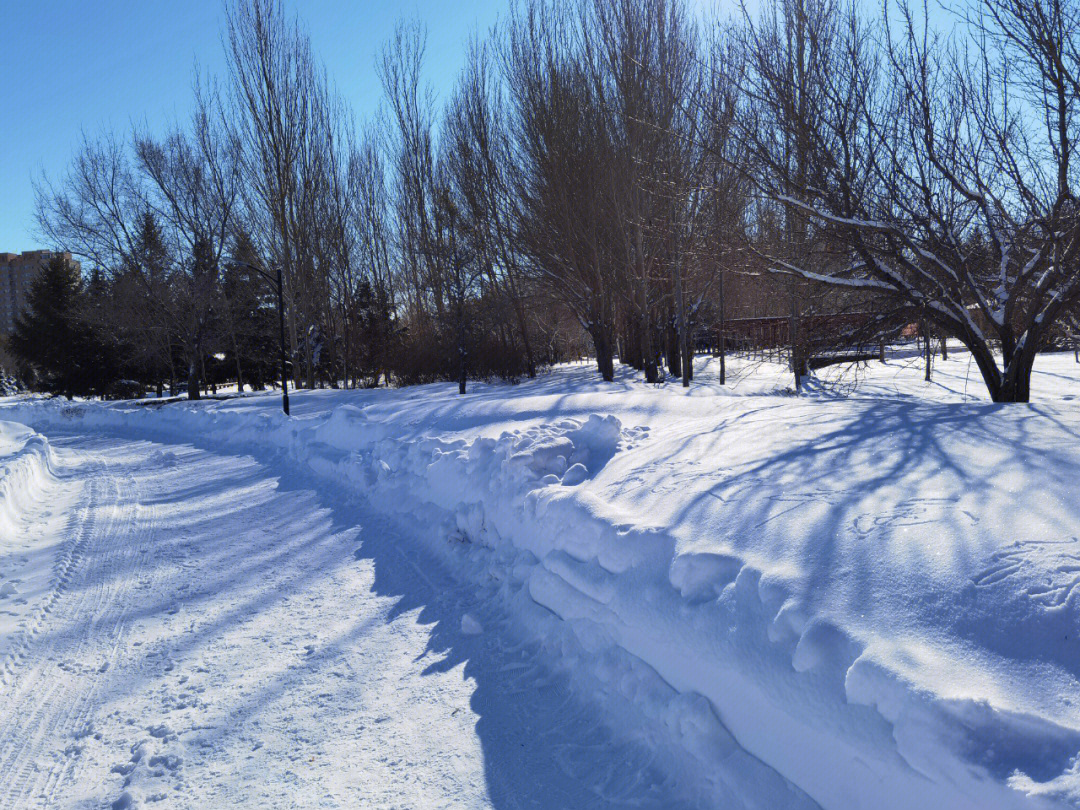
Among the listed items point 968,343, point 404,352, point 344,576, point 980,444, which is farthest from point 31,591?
point 404,352

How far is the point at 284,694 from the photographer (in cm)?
372

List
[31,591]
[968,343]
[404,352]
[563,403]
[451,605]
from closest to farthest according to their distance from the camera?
[451,605] < [31,591] < [968,343] < [563,403] < [404,352]

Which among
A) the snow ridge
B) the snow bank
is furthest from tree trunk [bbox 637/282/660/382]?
the snow bank

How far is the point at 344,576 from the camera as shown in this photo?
5.59m

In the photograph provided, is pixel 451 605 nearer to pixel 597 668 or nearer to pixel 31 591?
pixel 597 668

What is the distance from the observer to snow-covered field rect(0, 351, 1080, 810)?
7.96 feet

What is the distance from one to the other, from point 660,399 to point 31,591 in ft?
22.7

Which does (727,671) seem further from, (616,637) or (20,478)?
(20,478)

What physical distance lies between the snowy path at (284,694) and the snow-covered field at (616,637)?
0.06 feet

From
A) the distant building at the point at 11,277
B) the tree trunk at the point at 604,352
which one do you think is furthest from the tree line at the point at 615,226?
the distant building at the point at 11,277

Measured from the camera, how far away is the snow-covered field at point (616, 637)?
2426mm

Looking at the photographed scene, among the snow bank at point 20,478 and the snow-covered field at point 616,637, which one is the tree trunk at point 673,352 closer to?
the snow-covered field at point 616,637

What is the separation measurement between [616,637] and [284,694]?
5.82 feet

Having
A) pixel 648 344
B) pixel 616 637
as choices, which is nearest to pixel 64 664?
pixel 616 637
